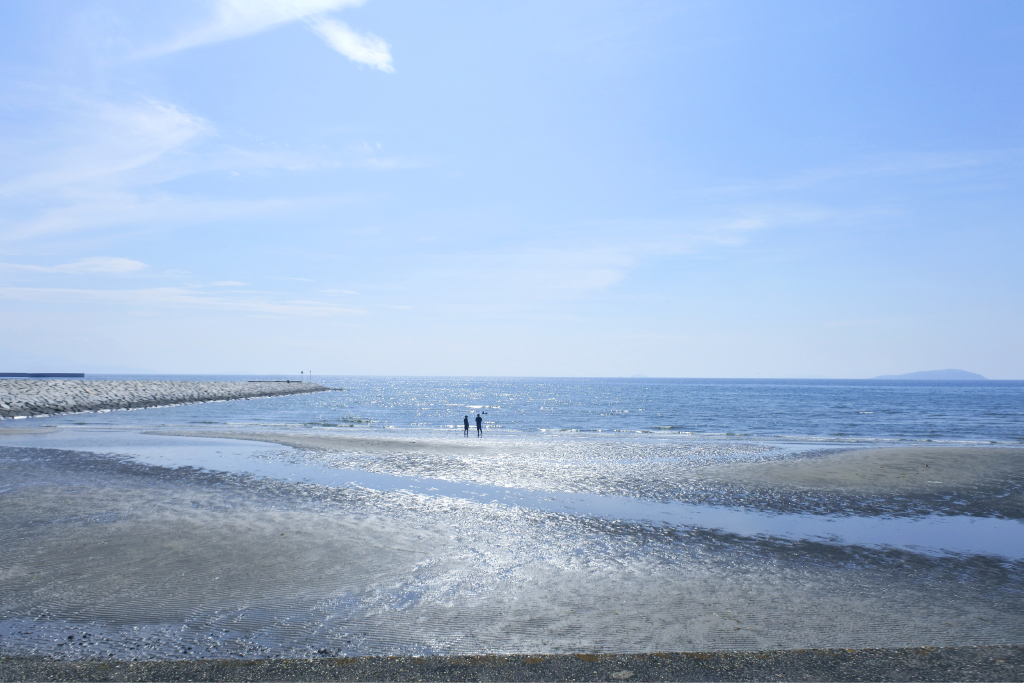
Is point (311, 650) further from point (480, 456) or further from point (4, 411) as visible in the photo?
point (4, 411)

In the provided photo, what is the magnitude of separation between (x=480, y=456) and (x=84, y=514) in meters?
17.2

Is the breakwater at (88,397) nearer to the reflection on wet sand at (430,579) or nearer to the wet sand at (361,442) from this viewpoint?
the wet sand at (361,442)

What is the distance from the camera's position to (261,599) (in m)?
10.1

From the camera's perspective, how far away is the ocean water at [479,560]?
8.83m

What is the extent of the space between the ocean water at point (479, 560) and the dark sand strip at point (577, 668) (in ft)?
1.70

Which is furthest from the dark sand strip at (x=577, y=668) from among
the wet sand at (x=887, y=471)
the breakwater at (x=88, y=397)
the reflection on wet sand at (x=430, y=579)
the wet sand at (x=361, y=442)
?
the breakwater at (x=88, y=397)

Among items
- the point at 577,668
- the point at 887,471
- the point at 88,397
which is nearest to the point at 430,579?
the point at 577,668

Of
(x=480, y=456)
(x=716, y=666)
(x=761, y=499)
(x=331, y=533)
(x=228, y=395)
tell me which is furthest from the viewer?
(x=228, y=395)

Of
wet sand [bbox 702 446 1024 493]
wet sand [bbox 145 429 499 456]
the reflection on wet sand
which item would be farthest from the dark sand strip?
wet sand [bbox 145 429 499 456]

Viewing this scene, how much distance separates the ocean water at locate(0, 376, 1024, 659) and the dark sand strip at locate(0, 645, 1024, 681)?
0.52 meters

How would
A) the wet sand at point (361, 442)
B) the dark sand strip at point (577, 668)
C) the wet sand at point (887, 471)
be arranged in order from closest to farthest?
the dark sand strip at point (577, 668) < the wet sand at point (887, 471) < the wet sand at point (361, 442)

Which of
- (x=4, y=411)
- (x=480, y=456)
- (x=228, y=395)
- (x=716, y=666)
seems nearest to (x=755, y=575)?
(x=716, y=666)

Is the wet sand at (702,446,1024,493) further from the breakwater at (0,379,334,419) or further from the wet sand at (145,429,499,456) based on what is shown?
the breakwater at (0,379,334,419)

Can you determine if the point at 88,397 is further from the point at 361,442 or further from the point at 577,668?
the point at 577,668
